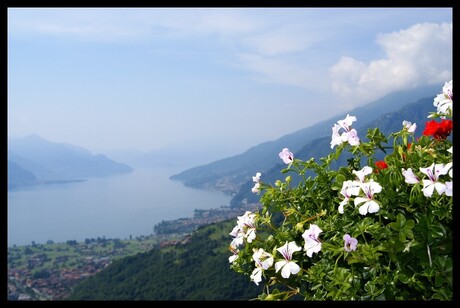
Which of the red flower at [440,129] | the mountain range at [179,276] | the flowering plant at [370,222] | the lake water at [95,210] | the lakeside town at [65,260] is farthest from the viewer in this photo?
the lake water at [95,210]

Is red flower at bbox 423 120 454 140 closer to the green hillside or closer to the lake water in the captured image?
the green hillside

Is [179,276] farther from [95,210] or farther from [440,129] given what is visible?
[95,210]

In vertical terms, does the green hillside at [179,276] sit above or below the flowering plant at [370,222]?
below

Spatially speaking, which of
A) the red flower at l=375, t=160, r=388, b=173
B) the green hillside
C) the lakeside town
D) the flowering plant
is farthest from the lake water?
the red flower at l=375, t=160, r=388, b=173

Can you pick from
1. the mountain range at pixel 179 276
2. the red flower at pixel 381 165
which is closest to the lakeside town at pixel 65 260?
the mountain range at pixel 179 276

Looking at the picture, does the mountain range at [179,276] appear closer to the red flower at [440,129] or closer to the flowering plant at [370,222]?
the flowering plant at [370,222]

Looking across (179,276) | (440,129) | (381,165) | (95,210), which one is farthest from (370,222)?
(95,210)

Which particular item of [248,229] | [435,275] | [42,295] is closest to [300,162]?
A: [248,229]
